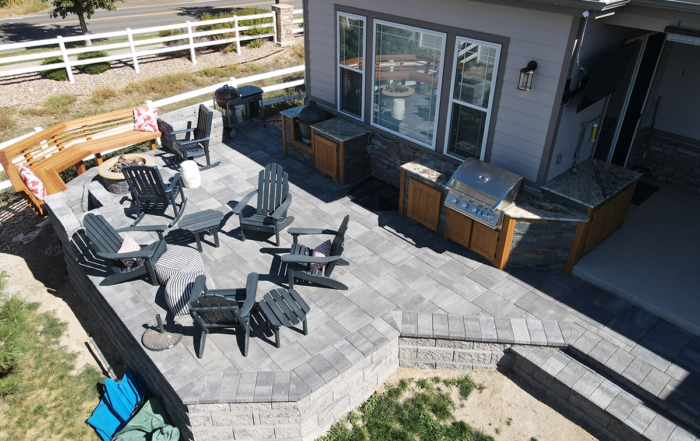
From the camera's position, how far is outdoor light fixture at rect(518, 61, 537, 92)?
6749mm

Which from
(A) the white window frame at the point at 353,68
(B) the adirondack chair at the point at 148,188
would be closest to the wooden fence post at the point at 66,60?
(B) the adirondack chair at the point at 148,188

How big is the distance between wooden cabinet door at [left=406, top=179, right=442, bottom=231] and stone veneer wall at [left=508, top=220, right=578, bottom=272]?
4.44 feet

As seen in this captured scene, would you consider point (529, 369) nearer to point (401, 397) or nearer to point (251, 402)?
point (401, 397)

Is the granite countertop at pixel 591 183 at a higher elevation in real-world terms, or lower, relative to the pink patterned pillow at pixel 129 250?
higher

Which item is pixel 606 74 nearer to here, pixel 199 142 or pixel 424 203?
pixel 424 203

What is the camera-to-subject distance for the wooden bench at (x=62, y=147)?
29.7 ft

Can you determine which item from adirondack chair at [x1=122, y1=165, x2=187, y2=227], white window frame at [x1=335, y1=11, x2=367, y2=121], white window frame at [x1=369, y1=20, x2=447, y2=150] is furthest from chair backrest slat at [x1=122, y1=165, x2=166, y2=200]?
white window frame at [x1=369, y1=20, x2=447, y2=150]

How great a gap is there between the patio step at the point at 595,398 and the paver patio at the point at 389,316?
0.18 m

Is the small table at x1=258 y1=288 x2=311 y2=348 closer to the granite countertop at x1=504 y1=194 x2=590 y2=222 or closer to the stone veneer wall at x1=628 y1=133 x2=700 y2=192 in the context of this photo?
the granite countertop at x1=504 y1=194 x2=590 y2=222

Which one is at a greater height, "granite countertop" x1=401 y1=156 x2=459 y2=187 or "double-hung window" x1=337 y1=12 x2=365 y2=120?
"double-hung window" x1=337 y1=12 x2=365 y2=120

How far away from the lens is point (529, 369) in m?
6.29

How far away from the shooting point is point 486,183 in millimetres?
7195

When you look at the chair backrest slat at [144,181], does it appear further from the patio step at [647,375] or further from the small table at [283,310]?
the patio step at [647,375]

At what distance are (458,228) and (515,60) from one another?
262 centimetres
